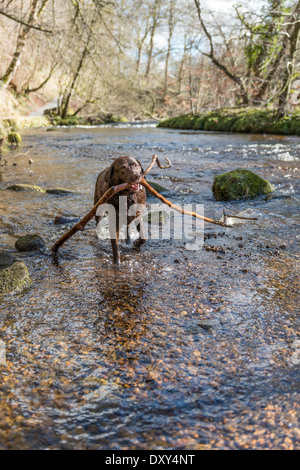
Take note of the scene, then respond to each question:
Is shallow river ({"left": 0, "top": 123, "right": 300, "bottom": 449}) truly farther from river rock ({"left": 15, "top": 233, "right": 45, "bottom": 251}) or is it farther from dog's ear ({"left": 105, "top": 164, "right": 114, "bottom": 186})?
dog's ear ({"left": 105, "top": 164, "right": 114, "bottom": 186})

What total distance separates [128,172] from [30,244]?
65.6 inches

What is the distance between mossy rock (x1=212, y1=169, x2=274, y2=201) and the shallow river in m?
1.55

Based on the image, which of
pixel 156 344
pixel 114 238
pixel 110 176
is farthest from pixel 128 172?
pixel 156 344

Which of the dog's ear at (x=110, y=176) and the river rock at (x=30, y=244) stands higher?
the dog's ear at (x=110, y=176)

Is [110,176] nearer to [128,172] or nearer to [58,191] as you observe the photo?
[128,172]

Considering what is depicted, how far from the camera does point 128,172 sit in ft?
11.5

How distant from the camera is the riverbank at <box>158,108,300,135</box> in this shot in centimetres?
1723

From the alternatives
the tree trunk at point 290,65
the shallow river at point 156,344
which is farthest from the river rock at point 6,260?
the tree trunk at point 290,65

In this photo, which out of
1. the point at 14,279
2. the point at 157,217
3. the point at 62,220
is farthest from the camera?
the point at 157,217

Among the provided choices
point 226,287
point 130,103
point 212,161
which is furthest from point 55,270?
Result: point 130,103

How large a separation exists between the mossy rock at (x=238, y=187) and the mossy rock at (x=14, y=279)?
426 cm

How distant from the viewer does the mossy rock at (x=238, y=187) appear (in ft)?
22.2

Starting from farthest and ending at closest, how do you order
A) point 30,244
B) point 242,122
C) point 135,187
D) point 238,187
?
1. point 242,122
2. point 238,187
3. point 30,244
4. point 135,187

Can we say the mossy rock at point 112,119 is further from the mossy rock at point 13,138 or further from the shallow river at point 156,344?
the shallow river at point 156,344
